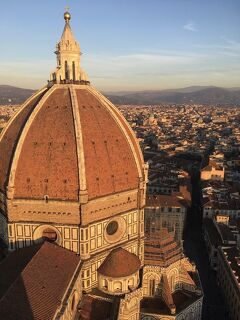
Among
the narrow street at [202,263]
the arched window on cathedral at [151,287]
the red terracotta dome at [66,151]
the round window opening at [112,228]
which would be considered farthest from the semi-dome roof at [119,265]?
the narrow street at [202,263]

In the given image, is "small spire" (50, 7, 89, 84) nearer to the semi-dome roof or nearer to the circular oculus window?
the circular oculus window

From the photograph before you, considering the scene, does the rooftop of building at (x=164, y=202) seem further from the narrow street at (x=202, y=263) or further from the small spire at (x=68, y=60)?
the small spire at (x=68, y=60)

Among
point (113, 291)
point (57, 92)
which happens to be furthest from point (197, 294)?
point (57, 92)

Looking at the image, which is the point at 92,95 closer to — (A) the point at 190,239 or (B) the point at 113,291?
(B) the point at 113,291

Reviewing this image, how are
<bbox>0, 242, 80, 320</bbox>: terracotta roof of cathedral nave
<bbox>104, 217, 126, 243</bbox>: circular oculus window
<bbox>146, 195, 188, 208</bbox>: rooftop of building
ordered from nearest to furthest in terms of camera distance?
<bbox>0, 242, 80, 320</bbox>: terracotta roof of cathedral nave, <bbox>104, 217, 126, 243</bbox>: circular oculus window, <bbox>146, 195, 188, 208</bbox>: rooftop of building

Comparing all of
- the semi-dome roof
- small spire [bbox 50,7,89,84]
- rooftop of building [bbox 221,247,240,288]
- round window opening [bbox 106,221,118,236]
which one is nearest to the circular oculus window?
round window opening [bbox 106,221,118,236]
